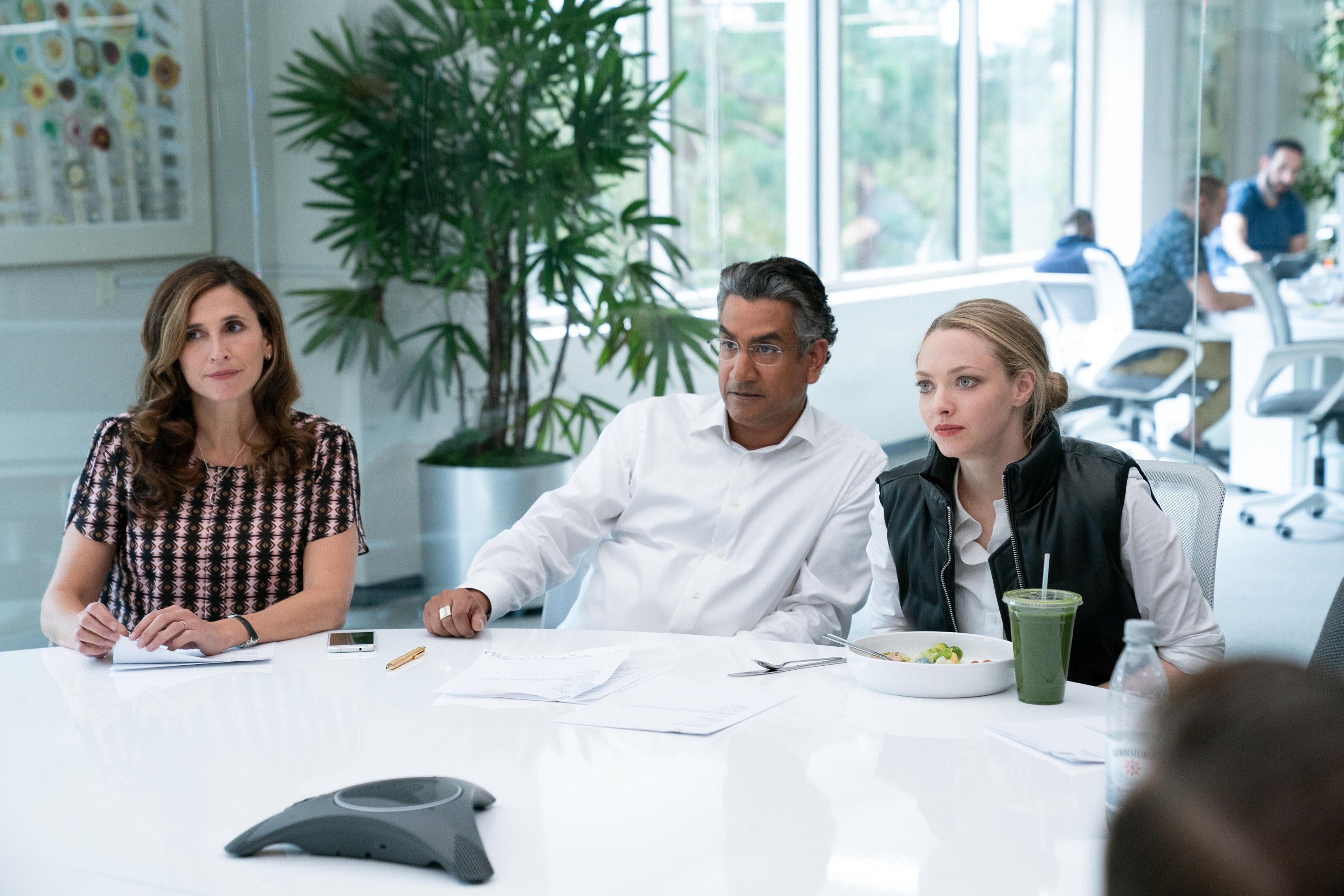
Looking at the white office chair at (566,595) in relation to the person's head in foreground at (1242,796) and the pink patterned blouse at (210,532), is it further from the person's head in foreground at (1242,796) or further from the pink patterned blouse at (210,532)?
the person's head in foreground at (1242,796)

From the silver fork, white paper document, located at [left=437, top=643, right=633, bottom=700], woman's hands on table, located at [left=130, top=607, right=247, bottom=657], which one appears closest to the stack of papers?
white paper document, located at [left=437, top=643, right=633, bottom=700]

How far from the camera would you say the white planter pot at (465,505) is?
436cm

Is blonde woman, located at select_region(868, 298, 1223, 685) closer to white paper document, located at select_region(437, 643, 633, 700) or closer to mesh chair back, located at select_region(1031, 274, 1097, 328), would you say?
white paper document, located at select_region(437, 643, 633, 700)

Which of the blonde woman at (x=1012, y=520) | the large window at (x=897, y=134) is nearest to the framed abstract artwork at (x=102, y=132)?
the large window at (x=897, y=134)

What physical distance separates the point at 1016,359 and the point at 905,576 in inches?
14.7

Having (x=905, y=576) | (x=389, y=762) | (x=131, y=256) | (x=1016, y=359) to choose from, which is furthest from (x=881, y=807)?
(x=131, y=256)

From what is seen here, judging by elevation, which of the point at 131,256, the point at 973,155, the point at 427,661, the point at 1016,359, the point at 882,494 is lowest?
the point at 427,661

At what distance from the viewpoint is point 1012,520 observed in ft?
6.03

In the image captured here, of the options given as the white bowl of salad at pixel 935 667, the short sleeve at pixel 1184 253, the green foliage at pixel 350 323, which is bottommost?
the white bowl of salad at pixel 935 667

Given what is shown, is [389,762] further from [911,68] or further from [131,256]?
[911,68]

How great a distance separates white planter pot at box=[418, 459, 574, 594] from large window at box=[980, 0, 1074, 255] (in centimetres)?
174

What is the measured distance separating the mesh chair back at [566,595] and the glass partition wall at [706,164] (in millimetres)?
2047

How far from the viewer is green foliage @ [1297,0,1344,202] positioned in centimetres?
358

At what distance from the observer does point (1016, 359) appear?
1.93 m
